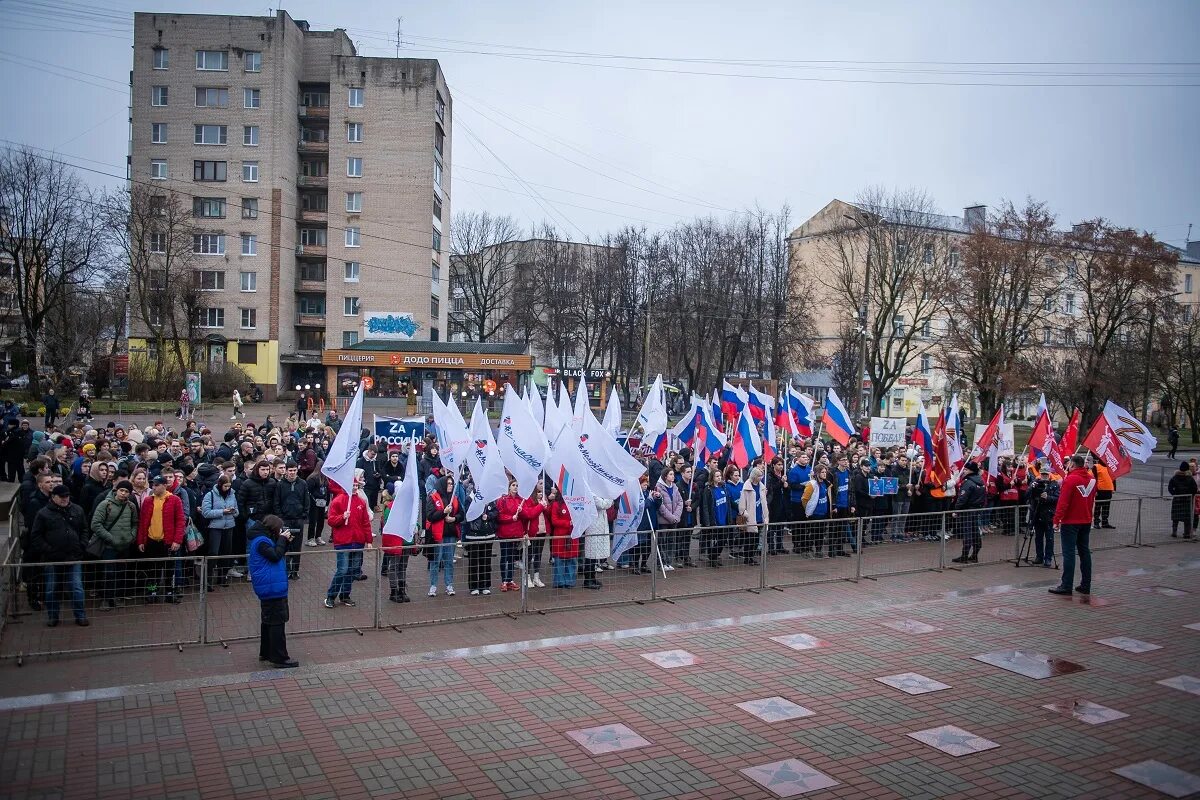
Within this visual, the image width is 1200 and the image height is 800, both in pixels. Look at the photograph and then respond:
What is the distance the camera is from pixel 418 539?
13828 mm

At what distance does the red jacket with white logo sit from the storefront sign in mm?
55924

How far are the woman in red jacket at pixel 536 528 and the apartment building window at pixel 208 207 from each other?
2191 inches

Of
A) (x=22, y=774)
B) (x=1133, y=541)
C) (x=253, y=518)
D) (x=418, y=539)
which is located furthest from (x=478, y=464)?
(x=1133, y=541)

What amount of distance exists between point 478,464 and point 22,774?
7828 mm

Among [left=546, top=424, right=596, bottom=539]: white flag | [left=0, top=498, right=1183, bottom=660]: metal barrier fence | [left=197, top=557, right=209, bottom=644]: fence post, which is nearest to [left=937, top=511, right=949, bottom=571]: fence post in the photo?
[left=0, top=498, right=1183, bottom=660]: metal barrier fence

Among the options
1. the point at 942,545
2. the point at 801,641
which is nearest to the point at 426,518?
the point at 801,641

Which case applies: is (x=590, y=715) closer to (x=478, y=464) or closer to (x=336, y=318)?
(x=478, y=464)

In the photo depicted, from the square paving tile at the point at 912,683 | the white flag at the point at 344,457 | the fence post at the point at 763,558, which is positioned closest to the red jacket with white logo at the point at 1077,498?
the fence post at the point at 763,558

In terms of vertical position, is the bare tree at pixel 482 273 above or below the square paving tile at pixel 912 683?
above

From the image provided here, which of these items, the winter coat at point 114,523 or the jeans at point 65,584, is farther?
the winter coat at point 114,523

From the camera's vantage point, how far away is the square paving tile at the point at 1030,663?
982cm

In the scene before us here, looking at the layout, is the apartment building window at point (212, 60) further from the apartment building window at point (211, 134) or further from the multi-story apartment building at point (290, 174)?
the apartment building window at point (211, 134)

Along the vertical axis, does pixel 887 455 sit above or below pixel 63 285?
below

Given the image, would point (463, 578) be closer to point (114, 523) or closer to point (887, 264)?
point (114, 523)
